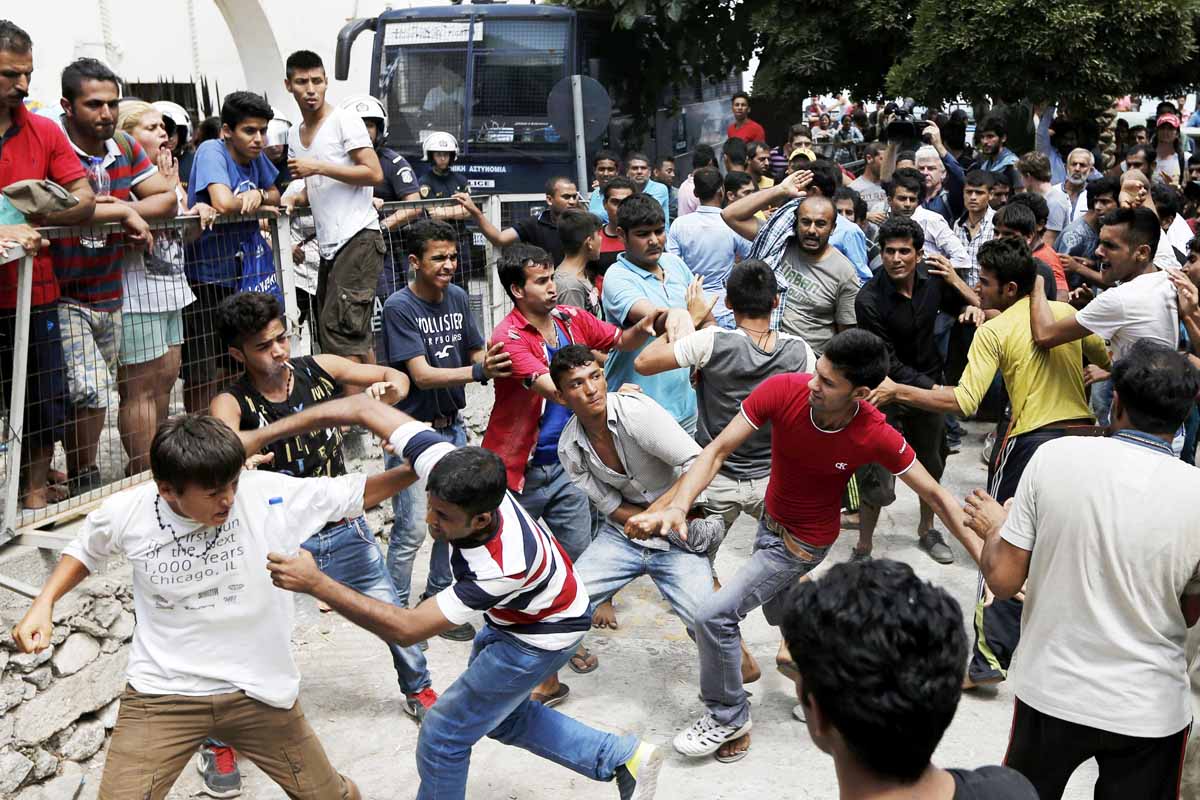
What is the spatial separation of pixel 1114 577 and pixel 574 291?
3464 mm

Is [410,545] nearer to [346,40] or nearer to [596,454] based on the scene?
[596,454]

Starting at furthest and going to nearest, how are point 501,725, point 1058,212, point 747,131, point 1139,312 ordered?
point 747,131, point 1058,212, point 1139,312, point 501,725

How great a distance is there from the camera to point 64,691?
4492 millimetres

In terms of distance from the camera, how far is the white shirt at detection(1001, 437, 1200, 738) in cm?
295

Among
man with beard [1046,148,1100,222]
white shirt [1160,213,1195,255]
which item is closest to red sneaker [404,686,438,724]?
white shirt [1160,213,1195,255]

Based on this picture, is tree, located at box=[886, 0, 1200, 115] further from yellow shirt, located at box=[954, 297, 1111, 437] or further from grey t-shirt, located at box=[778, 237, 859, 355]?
yellow shirt, located at box=[954, 297, 1111, 437]

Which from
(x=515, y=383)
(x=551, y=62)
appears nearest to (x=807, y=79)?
(x=551, y=62)

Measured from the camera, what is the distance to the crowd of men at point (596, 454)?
3012 mm

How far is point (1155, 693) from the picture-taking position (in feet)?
9.86

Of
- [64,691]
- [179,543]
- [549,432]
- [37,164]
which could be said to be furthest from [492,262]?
[179,543]

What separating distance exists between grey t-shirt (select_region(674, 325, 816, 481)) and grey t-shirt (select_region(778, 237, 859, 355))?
4.03ft

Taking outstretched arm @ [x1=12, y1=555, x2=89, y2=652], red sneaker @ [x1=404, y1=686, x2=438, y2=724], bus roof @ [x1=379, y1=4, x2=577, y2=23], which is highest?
bus roof @ [x1=379, y1=4, x2=577, y2=23]

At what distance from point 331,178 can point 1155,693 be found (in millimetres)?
4516

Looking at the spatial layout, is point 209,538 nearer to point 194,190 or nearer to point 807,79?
point 194,190
